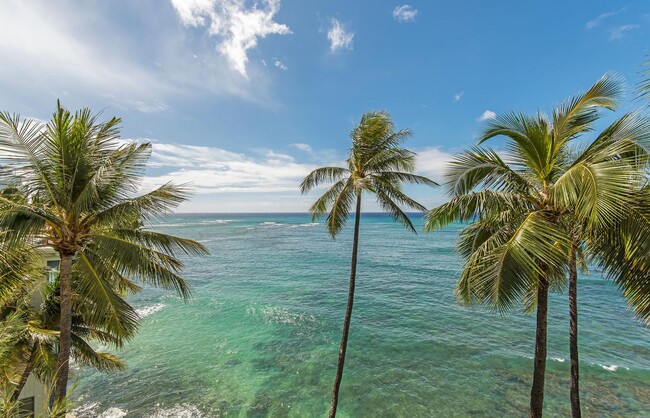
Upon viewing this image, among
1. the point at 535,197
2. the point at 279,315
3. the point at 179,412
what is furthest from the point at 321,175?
the point at 279,315

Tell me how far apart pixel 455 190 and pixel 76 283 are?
1052 centimetres

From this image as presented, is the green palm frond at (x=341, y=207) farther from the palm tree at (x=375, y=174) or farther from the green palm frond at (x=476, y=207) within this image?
the green palm frond at (x=476, y=207)

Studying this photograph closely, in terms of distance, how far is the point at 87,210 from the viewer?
5.87 metres

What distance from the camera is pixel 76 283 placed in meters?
7.67

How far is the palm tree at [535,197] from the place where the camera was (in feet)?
14.7

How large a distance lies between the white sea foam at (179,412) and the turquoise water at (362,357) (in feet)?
0.19

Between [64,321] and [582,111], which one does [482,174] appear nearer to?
[582,111]

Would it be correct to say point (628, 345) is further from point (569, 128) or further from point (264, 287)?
point (264, 287)

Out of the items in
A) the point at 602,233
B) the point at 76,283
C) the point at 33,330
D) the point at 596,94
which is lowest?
the point at 33,330

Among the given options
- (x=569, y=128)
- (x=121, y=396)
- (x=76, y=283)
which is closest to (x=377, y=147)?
(x=569, y=128)

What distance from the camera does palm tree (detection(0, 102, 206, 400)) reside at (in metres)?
5.66

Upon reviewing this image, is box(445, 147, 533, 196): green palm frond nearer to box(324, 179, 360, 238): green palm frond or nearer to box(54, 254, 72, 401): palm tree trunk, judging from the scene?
box(324, 179, 360, 238): green palm frond

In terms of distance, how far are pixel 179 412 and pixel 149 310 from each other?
14972mm

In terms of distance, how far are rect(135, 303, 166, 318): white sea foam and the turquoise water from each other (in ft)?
0.64
